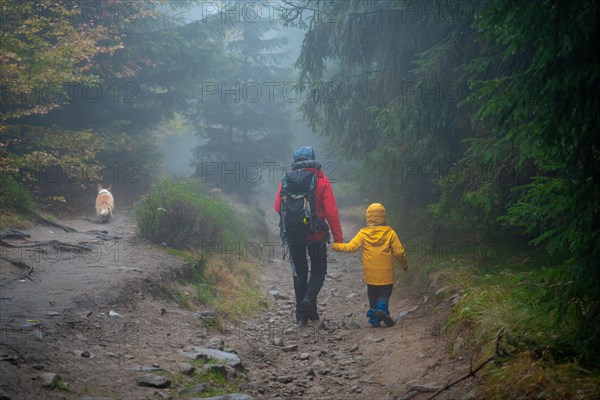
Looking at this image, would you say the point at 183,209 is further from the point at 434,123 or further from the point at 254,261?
the point at 434,123

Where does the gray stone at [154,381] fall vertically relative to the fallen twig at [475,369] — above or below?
below

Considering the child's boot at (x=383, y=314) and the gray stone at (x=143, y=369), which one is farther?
the child's boot at (x=383, y=314)

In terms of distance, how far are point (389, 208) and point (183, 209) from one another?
6146 millimetres

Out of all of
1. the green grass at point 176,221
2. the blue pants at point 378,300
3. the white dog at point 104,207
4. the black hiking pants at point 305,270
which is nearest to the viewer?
the blue pants at point 378,300

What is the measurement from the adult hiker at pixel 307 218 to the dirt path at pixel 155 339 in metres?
0.67

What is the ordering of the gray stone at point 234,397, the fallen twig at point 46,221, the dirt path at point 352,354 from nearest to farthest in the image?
1. the gray stone at point 234,397
2. the dirt path at point 352,354
3. the fallen twig at point 46,221

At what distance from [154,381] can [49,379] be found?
0.88 meters

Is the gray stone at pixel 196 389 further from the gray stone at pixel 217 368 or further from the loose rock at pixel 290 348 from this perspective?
the loose rock at pixel 290 348

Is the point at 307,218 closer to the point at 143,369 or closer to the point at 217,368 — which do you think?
the point at 217,368

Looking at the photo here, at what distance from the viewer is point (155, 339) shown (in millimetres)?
5539

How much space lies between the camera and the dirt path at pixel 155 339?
4.08 meters

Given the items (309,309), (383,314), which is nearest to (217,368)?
(309,309)

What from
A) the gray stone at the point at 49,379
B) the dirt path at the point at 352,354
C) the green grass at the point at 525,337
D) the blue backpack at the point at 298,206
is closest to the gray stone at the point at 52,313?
the gray stone at the point at 49,379

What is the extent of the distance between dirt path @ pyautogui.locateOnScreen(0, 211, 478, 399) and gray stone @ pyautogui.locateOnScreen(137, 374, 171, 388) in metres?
0.08
